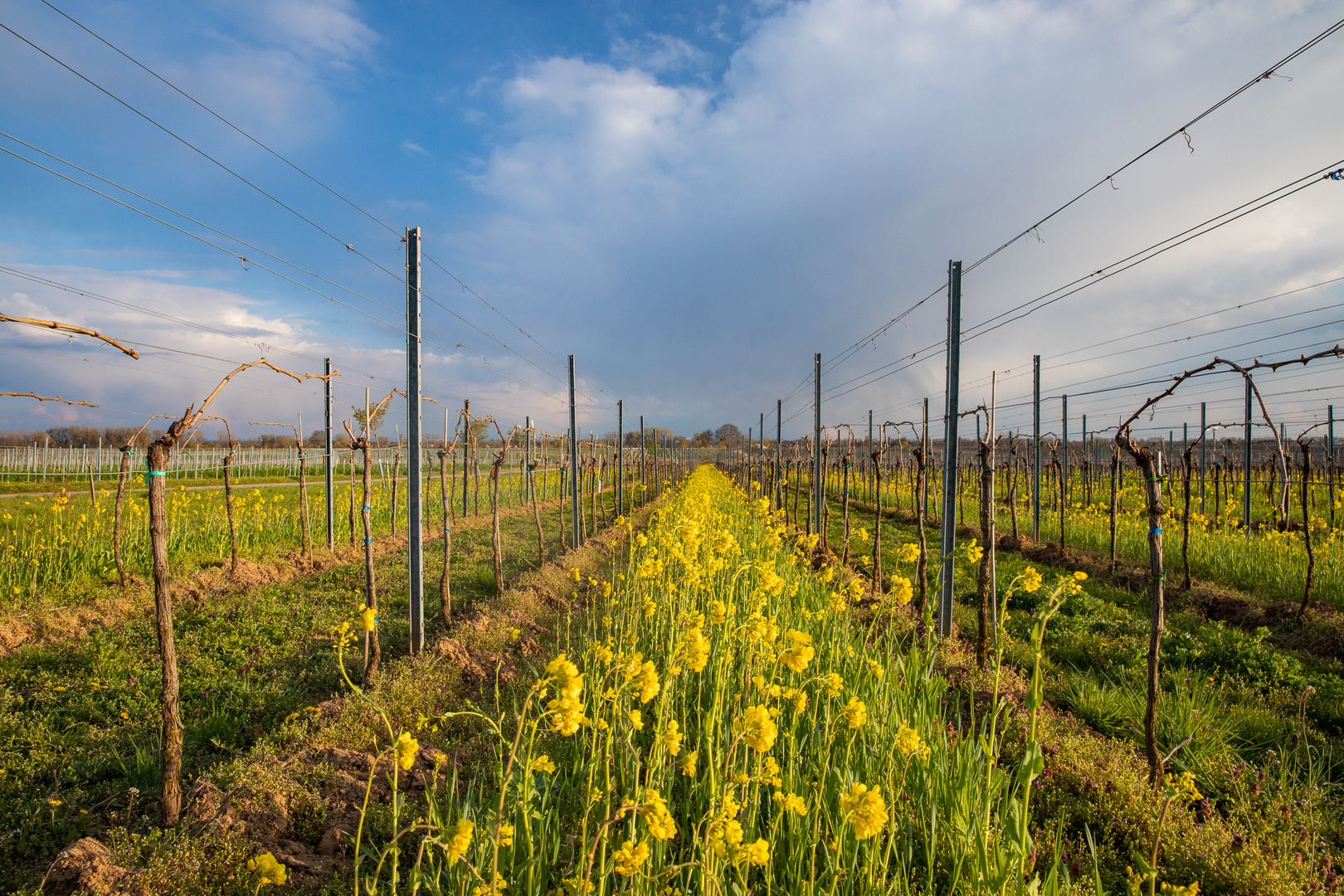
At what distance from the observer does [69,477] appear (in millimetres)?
28281

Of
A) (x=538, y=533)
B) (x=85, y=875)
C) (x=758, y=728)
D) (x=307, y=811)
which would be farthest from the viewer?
(x=538, y=533)

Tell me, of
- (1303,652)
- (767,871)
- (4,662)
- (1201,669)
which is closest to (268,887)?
(767,871)

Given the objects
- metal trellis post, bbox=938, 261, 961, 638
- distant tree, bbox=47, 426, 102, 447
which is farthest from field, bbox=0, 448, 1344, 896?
distant tree, bbox=47, 426, 102, 447

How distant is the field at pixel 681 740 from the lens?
6.54 feet

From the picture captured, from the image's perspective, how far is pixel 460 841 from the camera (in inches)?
52.6

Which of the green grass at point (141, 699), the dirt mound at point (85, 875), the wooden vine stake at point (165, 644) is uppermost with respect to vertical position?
the wooden vine stake at point (165, 644)

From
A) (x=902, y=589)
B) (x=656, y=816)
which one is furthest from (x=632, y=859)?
(x=902, y=589)

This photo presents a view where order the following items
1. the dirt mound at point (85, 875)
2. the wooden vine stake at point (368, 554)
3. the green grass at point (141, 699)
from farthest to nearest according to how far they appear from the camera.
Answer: the wooden vine stake at point (368, 554) → the green grass at point (141, 699) → the dirt mound at point (85, 875)

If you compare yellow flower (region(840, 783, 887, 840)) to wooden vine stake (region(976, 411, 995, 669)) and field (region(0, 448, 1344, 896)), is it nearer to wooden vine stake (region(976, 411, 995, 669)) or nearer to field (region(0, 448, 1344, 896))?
field (region(0, 448, 1344, 896))

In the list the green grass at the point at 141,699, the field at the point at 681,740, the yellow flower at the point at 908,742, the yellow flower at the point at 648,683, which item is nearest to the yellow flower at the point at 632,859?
the field at the point at 681,740

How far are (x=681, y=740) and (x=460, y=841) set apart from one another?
4.82 ft

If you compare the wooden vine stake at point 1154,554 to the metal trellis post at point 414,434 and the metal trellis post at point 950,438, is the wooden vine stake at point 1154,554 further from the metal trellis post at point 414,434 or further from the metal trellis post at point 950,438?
the metal trellis post at point 414,434

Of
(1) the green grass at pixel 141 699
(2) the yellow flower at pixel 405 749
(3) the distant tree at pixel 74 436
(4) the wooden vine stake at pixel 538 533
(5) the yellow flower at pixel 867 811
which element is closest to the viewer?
(5) the yellow flower at pixel 867 811

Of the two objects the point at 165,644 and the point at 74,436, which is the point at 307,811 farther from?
the point at 74,436
